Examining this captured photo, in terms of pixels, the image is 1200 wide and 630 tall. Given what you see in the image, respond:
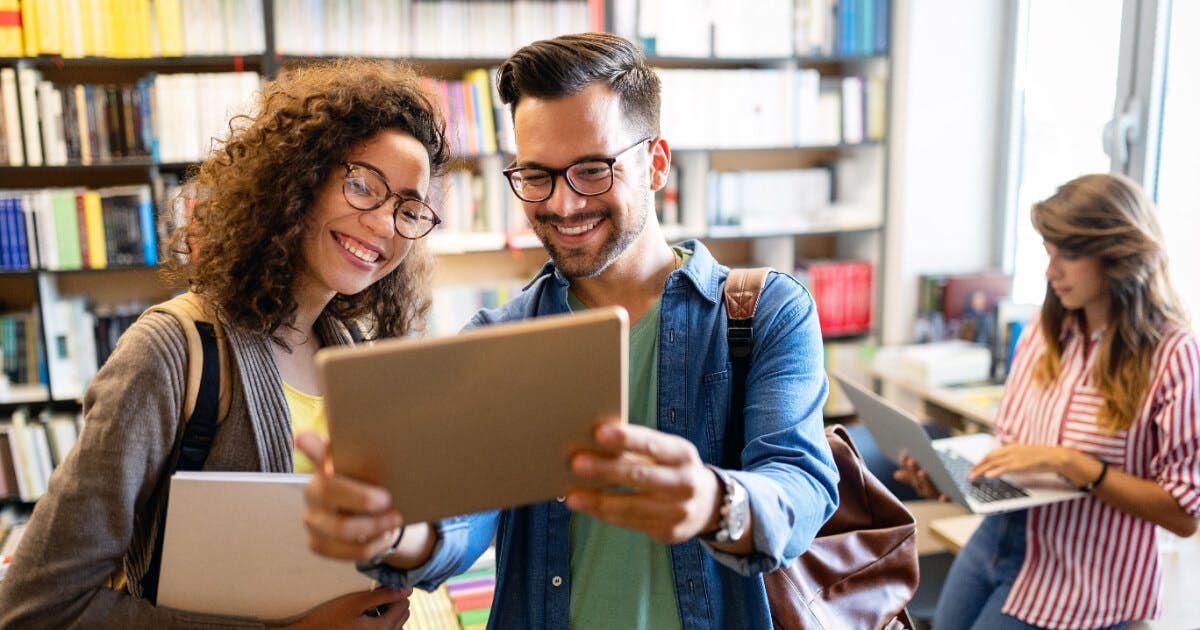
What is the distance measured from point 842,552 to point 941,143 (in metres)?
2.97

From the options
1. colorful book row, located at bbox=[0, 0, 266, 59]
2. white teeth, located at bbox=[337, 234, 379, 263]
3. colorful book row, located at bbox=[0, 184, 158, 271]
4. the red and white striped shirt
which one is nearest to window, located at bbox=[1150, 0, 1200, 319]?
the red and white striped shirt

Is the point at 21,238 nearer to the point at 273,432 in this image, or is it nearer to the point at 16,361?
the point at 16,361

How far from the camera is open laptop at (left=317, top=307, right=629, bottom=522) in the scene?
0.77 metres

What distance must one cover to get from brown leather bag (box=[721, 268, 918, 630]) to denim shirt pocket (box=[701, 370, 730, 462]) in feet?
0.04

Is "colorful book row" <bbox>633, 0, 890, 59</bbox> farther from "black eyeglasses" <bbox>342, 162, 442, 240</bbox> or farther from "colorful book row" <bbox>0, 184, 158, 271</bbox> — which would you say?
"black eyeglasses" <bbox>342, 162, 442, 240</bbox>

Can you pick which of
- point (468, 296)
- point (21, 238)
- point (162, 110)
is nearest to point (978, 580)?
point (468, 296)

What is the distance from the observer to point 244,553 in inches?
45.8

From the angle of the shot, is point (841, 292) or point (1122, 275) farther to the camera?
point (841, 292)

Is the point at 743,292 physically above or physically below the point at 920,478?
above

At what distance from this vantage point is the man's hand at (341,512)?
2.64 feet

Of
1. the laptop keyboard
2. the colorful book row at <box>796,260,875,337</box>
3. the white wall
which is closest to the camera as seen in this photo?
the laptop keyboard

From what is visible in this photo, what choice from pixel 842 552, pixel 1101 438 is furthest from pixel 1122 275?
pixel 842 552

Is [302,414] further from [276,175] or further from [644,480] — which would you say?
[644,480]

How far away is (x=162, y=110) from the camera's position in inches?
120
